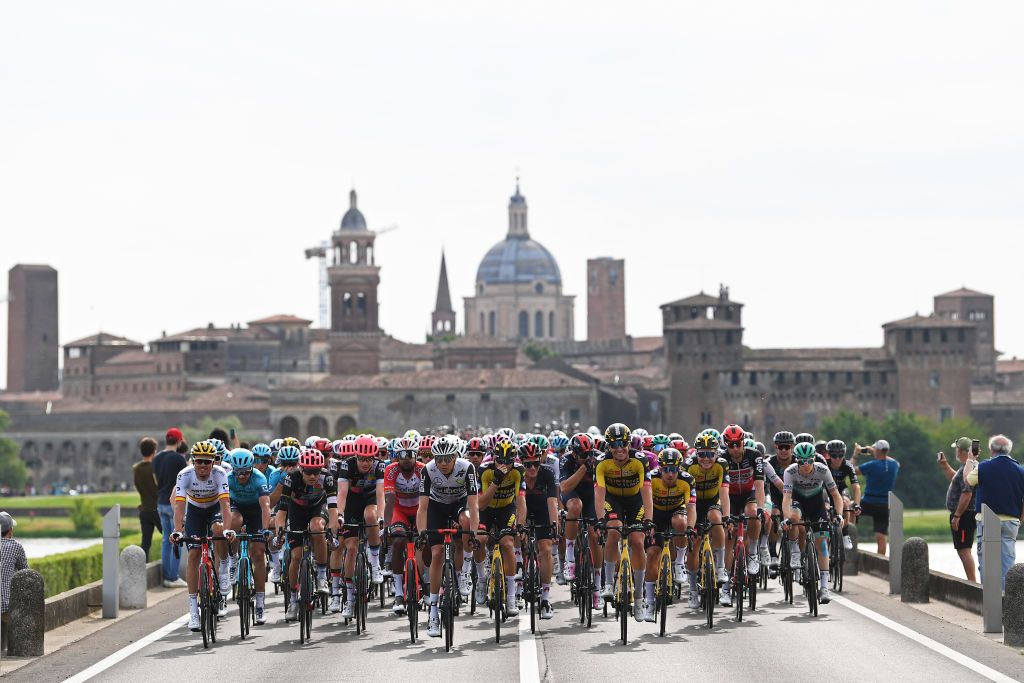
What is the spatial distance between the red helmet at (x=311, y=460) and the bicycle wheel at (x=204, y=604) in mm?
1533

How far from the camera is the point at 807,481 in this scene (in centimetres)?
1855

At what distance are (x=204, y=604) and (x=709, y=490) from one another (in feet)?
14.3

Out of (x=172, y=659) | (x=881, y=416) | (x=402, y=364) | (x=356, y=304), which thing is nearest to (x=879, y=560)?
(x=172, y=659)

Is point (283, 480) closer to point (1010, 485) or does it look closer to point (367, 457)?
point (367, 457)

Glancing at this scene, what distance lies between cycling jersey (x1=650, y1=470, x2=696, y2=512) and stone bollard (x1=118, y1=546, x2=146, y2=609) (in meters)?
5.49

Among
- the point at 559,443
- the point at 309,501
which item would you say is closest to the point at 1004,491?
the point at 559,443

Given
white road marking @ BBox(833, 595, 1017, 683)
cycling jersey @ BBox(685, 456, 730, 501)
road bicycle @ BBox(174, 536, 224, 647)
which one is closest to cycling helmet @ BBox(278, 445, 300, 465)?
road bicycle @ BBox(174, 536, 224, 647)

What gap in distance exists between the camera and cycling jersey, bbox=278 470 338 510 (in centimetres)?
1739

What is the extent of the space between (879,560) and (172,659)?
1010 centimetres

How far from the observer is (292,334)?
180 m

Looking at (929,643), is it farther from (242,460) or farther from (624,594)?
(242,460)

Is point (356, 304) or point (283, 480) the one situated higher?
point (356, 304)

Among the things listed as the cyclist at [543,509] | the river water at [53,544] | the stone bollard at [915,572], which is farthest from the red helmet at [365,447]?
the river water at [53,544]

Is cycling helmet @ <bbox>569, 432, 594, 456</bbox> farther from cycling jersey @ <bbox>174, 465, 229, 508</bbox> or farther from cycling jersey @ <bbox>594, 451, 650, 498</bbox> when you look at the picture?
cycling jersey @ <bbox>174, 465, 229, 508</bbox>
